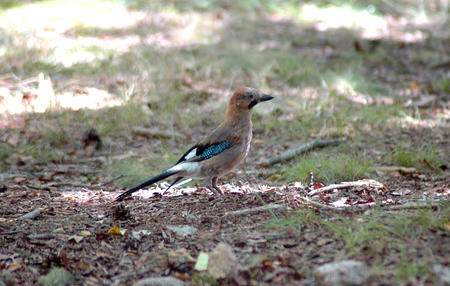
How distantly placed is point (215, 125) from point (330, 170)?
6.92 feet

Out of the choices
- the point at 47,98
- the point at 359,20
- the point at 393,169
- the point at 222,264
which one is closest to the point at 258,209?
the point at 222,264

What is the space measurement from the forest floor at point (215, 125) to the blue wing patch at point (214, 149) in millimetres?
361

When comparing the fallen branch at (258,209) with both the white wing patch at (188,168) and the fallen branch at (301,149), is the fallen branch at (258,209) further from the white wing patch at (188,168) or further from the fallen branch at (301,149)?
the fallen branch at (301,149)

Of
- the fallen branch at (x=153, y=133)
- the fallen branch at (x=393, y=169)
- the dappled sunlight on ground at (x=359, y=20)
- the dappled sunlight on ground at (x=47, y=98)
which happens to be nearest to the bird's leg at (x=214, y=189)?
the fallen branch at (x=393, y=169)

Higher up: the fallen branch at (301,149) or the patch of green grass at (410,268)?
the patch of green grass at (410,268)

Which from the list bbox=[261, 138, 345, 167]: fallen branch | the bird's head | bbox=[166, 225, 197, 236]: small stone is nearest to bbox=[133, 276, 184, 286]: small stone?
bbox=[166, 225, 197, 236]: small stone

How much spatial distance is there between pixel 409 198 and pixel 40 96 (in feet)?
15.3

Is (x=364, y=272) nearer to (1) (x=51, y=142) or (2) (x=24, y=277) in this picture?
(2) (x=24, y=277)

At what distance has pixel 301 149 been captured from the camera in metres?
5.52

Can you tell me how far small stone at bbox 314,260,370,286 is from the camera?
2441 millimetres

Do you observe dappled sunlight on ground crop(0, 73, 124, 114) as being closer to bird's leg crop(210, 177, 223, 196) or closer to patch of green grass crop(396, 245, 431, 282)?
bird's leg crop(210, 177, 223, 196)

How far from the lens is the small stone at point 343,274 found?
2441mm

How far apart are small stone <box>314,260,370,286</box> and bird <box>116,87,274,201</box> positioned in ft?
6.33

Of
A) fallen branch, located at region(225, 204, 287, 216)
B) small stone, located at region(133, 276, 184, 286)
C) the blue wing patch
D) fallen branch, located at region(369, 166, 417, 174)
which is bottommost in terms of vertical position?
fallen branch, located at region(369, 166, 417, 174)
